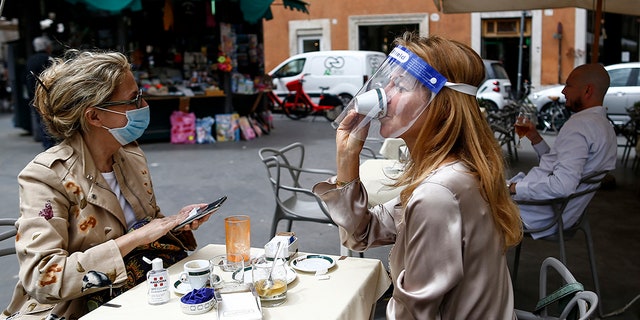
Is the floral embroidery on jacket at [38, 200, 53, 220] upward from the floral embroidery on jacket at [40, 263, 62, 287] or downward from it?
upward

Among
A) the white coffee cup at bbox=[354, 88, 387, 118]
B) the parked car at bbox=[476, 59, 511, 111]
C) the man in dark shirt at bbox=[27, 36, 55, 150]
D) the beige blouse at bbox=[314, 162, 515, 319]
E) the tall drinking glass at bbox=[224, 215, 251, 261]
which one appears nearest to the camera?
the beige blouse at bbox=[314, 162, 515, 319]

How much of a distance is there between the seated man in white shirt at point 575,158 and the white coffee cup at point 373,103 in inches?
73.8

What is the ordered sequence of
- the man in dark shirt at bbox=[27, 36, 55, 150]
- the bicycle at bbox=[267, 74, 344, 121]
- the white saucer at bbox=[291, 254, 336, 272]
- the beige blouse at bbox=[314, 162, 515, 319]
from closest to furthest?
the beige blouse at bbox=[314, 162, 515, 319]
the white saucer at bbox=[291, 254, 336, 272]
the man in dark shirt at bbox=[27, 36, 55, 150]
the bicycle at bbox=[267, 74, 344, 121]

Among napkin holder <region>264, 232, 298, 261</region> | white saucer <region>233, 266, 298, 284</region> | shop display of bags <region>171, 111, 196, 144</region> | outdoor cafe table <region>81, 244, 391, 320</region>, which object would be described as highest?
napkin holder <region>264, 232, 298, 261</region>

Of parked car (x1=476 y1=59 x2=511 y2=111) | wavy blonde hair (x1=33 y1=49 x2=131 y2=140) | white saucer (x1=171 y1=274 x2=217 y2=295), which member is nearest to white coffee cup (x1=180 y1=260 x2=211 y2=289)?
white saucer (x1=171 y1=274 x2=217 y2=295)

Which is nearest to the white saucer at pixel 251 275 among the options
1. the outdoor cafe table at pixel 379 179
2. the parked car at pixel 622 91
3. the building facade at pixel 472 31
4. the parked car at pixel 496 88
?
the outdoor cafe table at pixel 379 179

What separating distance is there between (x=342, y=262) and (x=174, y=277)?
0.59 meters

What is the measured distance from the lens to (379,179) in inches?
138

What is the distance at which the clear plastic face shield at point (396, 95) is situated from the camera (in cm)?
156

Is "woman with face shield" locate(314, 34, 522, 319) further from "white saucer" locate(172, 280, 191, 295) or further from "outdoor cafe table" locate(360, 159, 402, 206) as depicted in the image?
"outdoor cafe table" locate(360, 159, 402, 206)

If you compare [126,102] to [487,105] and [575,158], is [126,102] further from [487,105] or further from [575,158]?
[487,105]

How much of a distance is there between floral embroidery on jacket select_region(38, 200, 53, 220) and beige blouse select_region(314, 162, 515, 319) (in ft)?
3.77

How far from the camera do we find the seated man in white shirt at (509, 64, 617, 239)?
321 centimetres

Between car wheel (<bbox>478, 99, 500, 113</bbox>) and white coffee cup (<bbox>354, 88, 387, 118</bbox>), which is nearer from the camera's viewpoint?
white coffee cup (<bbox>354, 88, 387, 118</bbox>)
